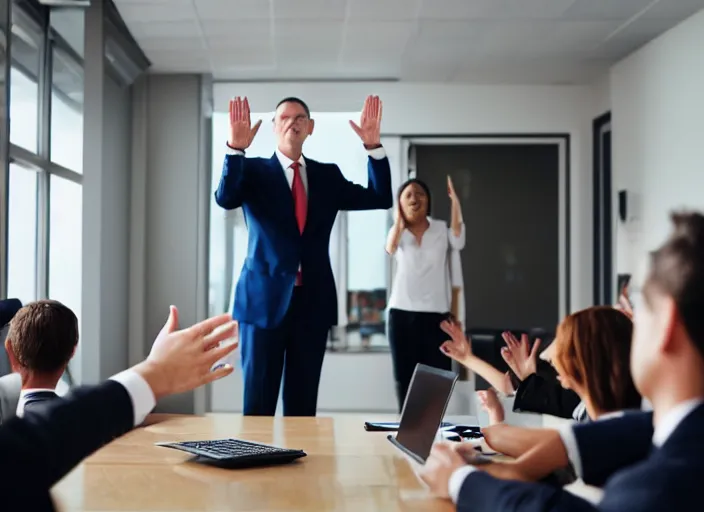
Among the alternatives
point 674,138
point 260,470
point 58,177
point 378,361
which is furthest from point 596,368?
point 378,361

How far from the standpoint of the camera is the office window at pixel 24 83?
4.74 m

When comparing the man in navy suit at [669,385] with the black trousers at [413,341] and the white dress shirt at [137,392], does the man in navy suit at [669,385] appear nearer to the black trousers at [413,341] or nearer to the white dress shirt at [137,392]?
the white dress shirt at [137,392]

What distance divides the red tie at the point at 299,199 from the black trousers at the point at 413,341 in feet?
6.15

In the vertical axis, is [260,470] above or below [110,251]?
below

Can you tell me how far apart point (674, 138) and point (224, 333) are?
4.64 m

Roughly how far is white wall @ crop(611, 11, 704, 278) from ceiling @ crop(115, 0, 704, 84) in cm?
15

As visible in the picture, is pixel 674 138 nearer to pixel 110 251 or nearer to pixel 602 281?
pixel 602 281

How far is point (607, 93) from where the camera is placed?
6.89m

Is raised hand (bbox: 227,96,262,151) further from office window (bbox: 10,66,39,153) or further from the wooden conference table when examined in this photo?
office window (bbox: 10,66,39,153)

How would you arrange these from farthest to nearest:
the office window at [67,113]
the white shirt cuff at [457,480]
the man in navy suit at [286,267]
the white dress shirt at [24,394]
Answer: the office window at [67,113] < the man in navy suit at [286,267] < the white dress shirt at [24,394] < the white shirt cuff at [457,480]

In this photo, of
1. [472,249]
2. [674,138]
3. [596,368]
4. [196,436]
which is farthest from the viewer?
[472,249]

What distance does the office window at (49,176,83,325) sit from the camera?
18.2ft

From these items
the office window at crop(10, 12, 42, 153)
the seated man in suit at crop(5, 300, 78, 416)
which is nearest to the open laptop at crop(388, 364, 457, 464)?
the seated man in suit at crop(5, 300, 78, 416)

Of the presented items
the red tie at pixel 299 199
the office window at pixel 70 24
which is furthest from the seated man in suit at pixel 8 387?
the office window at pixel 70 24
